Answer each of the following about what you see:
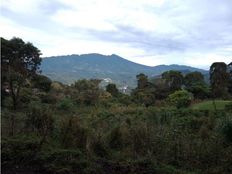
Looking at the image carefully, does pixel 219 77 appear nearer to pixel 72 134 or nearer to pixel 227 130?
pixel 227 130

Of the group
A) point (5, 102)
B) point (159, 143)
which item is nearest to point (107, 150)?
point (159, 143)

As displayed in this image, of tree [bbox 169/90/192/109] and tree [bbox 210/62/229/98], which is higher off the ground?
tree [bbox 210/62/229/98]

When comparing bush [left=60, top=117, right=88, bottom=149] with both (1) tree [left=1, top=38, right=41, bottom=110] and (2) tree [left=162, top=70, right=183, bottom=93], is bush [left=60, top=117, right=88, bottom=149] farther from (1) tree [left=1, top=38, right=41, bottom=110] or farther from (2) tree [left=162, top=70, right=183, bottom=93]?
(2) tree [left=162, top=70, right=183, bottom=93]

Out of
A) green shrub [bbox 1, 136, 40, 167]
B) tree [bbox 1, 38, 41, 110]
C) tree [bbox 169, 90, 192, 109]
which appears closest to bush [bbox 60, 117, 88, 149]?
green shrub [bbox 1, 136, 40, 167]

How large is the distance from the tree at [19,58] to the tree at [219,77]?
1800 cm

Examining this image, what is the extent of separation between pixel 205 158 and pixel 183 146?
0.47 metres

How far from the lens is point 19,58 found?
2198cm

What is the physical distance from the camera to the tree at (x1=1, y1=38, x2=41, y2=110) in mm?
20297

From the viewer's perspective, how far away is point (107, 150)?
7.14 metres

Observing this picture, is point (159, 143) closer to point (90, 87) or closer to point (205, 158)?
point (205, 158)

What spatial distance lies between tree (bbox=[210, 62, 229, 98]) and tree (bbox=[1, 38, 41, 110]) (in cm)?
1800

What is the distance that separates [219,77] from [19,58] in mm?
20623

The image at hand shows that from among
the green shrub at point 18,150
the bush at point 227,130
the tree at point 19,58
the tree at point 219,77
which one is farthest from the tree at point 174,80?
the green shrub at point 18,150

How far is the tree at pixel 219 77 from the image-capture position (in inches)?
1353
